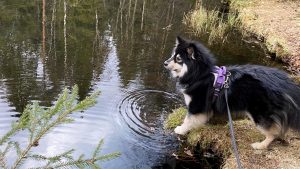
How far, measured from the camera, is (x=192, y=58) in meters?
4.93

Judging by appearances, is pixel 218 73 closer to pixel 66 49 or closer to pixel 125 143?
pixel 125 143

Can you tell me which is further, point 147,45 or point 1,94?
point 147,45

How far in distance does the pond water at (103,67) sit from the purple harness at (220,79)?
127cm

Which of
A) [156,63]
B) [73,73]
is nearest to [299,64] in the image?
[156,63]

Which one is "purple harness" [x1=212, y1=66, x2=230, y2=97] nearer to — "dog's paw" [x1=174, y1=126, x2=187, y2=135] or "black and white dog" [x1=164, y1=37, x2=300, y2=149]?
"black and white dog" [x1=164, y1=37, x2=300, y2=149]

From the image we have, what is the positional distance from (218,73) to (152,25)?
7763 millimetres

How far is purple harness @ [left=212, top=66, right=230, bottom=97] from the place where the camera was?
477 cm

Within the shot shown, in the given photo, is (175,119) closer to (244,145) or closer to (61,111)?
(244,145)

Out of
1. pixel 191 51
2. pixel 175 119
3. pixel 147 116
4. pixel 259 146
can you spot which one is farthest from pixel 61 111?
pixel 147 116

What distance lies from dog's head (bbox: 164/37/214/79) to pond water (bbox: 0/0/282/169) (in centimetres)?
132

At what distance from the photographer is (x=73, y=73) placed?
8.26m

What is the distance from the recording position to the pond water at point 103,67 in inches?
222

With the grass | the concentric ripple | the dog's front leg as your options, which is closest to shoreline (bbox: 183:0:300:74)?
the grass

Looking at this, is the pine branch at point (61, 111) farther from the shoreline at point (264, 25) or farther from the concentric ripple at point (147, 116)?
the shoreline at point (264, 25)
